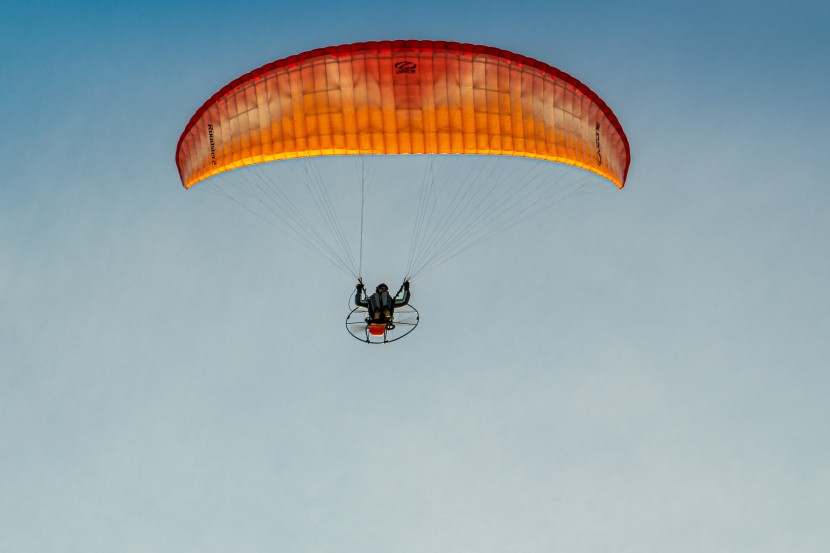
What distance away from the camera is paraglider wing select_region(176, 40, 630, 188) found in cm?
2459

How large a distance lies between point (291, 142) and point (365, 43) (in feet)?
9.87

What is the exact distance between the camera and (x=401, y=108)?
25.1 metres

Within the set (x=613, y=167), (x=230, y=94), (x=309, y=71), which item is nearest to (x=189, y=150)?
(x=230, y=94)

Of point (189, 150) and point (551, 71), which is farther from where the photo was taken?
point (189, 150)

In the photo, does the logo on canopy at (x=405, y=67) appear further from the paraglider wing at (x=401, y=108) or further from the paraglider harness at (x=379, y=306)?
the paraglider harness at (x=379, y=306)

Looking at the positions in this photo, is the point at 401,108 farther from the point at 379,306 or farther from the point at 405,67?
the point at 379,306

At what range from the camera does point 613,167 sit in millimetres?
27125

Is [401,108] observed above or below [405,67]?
below

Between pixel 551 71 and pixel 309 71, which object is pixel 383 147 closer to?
pixel 309 71

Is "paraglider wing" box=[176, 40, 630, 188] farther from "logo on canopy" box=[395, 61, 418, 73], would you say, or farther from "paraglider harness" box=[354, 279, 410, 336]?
"paraglider harness" box=[354, 279, 410, 336]

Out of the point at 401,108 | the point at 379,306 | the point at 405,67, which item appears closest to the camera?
the point at 405,67

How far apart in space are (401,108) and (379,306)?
525cm

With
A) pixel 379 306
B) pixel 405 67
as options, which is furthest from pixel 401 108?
pixel 379 306

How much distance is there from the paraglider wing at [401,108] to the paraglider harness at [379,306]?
3917 mm
